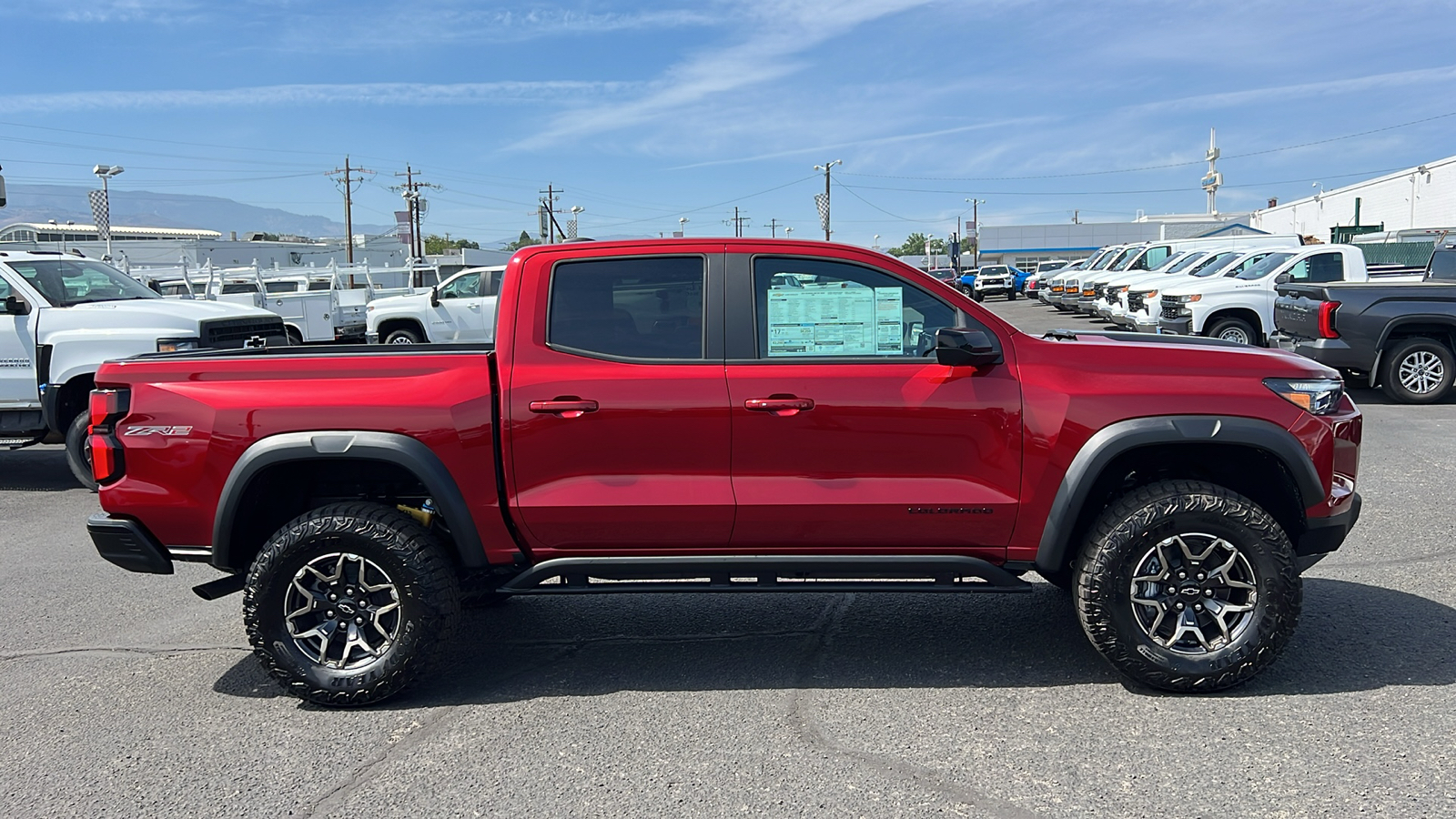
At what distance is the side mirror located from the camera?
4.12 metres

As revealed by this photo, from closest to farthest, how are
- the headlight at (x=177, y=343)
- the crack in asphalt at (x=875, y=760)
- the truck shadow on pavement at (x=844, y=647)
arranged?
the crack in asphalt at (x=875, y=760)
the truck shadow on pavement at (x=844, y=647)
the headlight at (x=177, y=343)

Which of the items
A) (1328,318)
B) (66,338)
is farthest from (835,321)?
(1328,318)

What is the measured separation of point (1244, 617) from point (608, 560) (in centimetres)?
250

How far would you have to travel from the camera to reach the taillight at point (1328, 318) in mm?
12023

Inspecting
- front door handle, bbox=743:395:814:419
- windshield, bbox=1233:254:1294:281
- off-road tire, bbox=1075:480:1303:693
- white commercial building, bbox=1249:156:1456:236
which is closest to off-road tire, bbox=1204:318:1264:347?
windshield, bbox=1233:254:1294:281

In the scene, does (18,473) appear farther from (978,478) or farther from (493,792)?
(978,478)

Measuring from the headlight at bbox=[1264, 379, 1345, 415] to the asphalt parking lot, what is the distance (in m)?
1.10

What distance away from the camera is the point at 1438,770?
3.57 m

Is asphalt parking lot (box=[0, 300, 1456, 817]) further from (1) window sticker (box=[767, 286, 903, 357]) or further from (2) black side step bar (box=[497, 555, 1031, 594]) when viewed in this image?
(1) window sticker (box=[767, 286, 903, 357])

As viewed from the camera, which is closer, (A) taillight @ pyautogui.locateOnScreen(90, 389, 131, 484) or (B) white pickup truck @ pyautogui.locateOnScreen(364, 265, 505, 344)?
(A) taillight @ pyautogui.locateOnScreen(90, 389, 131, 484)

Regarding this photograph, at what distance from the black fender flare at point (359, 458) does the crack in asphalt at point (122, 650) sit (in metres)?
1.21

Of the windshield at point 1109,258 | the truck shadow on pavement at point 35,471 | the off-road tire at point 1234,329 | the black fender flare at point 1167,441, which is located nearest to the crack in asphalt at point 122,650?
the black fender flare at point 1167,441

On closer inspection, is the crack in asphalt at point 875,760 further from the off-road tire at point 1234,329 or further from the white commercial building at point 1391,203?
the white commercial building at point 1391,203

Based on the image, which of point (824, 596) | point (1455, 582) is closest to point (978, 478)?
point (824, 596)
